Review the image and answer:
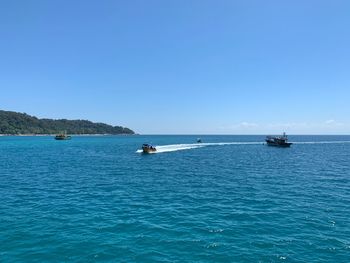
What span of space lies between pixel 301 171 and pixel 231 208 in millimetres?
38757

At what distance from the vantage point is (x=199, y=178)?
183 ft

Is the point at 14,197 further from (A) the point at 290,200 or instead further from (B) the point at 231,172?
(B) the point at 231,172

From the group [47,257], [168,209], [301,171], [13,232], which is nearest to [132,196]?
[168,209]

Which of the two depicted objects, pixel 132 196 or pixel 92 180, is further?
pixel 92 180

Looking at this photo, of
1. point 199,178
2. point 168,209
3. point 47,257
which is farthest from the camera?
point 199,178

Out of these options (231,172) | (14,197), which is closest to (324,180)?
(231,172)

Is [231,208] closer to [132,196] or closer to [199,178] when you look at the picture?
[132,196]

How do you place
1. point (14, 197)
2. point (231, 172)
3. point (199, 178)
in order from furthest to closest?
point (231, 172) → point (199, 178) → point (14, 197)

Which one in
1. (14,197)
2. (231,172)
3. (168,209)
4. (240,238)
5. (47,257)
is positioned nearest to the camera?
(47,257)

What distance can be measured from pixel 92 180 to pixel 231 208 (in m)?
26.7

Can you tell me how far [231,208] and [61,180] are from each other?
3004cm

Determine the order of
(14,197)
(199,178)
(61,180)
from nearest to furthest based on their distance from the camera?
(14,197), (61,180), (199,178)

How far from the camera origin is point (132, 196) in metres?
39.7

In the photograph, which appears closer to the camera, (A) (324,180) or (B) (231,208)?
(B) (231,208)
